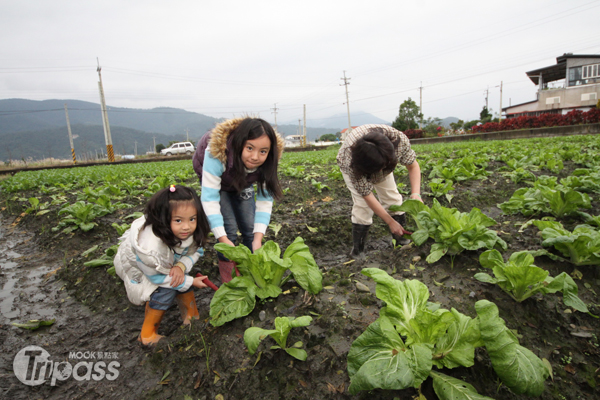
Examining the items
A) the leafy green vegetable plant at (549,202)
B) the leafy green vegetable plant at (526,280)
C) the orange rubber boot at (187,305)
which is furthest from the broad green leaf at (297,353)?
the leafy green vegetable plant at (549,202)

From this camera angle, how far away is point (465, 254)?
2369mm

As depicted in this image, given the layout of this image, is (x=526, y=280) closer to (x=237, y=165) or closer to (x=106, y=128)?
(x=237, y=165)

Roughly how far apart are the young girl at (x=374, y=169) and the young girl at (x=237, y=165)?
690 millimetres

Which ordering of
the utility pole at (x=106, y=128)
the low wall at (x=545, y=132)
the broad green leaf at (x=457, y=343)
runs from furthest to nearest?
the utility pole at (x=106, y=128) → the low wall at (x=545, y=132) → the broad green leaf at (x=457, y=343)

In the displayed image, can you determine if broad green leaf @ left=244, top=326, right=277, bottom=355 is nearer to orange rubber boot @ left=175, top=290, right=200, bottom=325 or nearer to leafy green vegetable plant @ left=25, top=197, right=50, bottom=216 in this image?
orange rubber boot @ left=175, top=290, right=200, bottom=325

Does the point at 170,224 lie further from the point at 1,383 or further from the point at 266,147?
the point at 1,383

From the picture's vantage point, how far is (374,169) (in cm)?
248

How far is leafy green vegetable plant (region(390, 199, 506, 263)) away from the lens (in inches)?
87.9

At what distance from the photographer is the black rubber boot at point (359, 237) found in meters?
3.38

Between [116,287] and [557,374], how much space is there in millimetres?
3225

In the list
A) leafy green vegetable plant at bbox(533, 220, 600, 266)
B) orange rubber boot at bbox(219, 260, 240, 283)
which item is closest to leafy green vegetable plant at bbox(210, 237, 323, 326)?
orange rubber boot at bbox(219, 260, 240, 283)

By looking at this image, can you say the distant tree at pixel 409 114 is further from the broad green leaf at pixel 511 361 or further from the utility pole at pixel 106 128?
the broad green leaf at pixel 511 361

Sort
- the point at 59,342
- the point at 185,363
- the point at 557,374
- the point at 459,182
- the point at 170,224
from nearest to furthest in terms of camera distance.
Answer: the point at 557,374 → the point at 185,363 → the point at 170,224 → the point at 59,342 → the point at 459,182

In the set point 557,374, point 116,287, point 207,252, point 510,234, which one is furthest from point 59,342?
point 510,234
